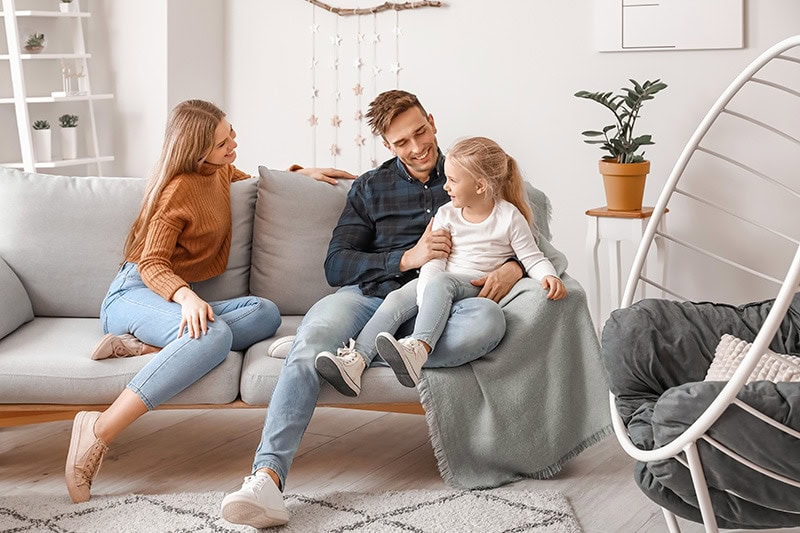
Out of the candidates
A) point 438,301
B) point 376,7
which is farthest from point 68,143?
point 438,301

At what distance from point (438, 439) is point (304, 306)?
0.70 meters

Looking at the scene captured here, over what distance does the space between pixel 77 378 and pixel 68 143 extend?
2.25 m

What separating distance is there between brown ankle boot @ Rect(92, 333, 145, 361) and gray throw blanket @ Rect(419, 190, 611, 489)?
74 centimetres


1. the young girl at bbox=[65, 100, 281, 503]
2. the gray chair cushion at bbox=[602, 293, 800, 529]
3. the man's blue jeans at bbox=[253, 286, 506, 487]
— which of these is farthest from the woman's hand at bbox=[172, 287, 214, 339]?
the gray chair cushion at bbox=[602, 293, 800, 529]

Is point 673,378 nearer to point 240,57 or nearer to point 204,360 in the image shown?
point 204,360

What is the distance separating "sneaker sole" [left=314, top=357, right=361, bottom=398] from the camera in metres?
2.50

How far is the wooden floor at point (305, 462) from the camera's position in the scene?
2617mm

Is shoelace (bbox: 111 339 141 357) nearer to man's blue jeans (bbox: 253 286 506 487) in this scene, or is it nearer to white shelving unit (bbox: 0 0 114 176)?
man's blue jeans (bbox: 253 286 506 487)

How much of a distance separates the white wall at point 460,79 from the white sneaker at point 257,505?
2.06 metres

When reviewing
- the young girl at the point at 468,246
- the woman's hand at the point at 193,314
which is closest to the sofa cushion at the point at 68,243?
the woman's hand at the point at 193,314

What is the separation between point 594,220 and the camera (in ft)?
12.1

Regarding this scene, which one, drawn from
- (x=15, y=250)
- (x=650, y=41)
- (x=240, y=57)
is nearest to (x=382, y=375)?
(x=15, y=250)

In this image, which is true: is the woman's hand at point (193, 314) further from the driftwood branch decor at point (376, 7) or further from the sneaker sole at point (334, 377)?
the driftwood branch decor at point (376, 7)

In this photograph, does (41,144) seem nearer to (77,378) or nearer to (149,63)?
(149,63)
